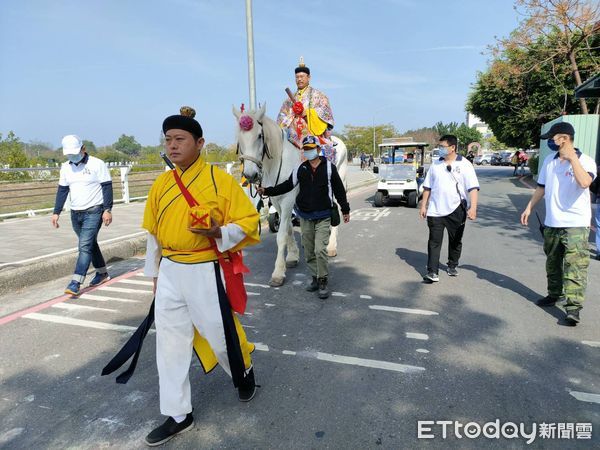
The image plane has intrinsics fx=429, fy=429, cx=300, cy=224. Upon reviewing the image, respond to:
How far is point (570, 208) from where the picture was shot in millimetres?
4047

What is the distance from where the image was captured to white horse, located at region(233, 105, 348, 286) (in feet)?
16.3

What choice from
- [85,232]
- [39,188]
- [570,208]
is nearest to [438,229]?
[570,208]

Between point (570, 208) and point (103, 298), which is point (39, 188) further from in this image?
point (570, 208)

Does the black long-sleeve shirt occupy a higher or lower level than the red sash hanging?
higher

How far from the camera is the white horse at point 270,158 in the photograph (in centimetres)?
496

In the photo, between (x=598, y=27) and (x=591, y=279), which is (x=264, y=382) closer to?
(x=591, y=279)

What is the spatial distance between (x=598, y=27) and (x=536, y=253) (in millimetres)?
12472

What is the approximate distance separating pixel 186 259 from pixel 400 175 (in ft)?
37.7

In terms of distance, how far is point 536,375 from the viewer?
3.17 m

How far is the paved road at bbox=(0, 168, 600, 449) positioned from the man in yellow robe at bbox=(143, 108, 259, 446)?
37 cm

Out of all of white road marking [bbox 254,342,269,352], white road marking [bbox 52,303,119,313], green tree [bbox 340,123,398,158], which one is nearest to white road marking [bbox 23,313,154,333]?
white road marking [bbox 52,303,119,313]

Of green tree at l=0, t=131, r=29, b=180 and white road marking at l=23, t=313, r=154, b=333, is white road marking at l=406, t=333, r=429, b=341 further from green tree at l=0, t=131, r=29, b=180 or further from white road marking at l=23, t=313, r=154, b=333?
green tree at l=0, t=131, r=29, b=180

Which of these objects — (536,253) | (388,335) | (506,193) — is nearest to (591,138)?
(506,193)

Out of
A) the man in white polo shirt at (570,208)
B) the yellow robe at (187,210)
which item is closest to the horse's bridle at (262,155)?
the yellow robe at (187,210)
